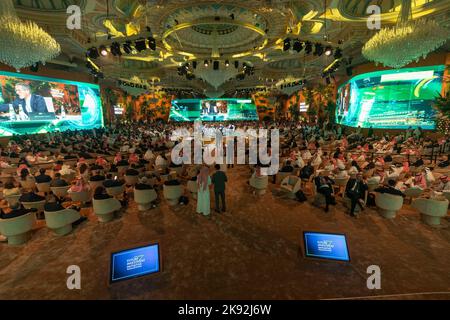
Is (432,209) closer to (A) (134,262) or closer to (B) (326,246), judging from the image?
(B) (326,246)

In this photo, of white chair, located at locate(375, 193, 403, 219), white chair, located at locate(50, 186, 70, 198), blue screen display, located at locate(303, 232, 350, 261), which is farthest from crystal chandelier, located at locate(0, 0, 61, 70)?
white chair, located at locate(375, 193, 403, 219)

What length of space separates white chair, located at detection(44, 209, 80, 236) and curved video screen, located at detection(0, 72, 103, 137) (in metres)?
16.3

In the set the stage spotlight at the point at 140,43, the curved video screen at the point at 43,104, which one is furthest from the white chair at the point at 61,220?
the curved video screen at the point at 43,104

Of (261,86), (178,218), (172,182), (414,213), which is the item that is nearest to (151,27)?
(172,182)

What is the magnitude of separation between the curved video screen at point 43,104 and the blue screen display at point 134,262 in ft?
62.5

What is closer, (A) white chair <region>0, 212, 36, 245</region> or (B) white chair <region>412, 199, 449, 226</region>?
(A) white chair <region>0, 212, 36, 245</region>

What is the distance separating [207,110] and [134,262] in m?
40.2

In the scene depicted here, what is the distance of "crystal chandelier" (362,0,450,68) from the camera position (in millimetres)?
6219

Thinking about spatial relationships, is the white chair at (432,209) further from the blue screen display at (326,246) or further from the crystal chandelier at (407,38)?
the crystal chandelier at (407,38)

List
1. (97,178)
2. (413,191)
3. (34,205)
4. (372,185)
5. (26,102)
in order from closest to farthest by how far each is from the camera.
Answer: (34,205), (413,191), (372,185), (97,178), (26,102)

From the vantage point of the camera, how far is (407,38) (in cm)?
637

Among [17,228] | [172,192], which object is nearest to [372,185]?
[172,192]

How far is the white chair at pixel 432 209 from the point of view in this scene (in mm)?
5852

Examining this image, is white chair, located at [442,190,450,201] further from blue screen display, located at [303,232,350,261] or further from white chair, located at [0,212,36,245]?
white chair, located at [0,212,36,245]
